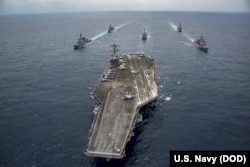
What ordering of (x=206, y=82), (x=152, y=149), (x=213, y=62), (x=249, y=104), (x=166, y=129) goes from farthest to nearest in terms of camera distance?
(x=213, y=62) → (x=206, y=82) → (x=249, y=104) → (x=166, y=129) → (x=152, y=149)

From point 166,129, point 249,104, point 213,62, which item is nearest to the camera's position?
point 166,129

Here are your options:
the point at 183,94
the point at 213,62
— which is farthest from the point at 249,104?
the point at 213,62

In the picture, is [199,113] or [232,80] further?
[232,80]

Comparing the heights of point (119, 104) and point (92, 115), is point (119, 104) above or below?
above

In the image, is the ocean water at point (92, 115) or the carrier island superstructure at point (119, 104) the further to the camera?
the ocean water at point (92, 115)

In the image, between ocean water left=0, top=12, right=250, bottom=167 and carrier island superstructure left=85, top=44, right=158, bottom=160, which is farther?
ocean water left=0, top=12, right=250, bottom=167

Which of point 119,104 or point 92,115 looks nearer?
point 119,104

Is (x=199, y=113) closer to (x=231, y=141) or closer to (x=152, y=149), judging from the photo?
(x=231, y=141)
